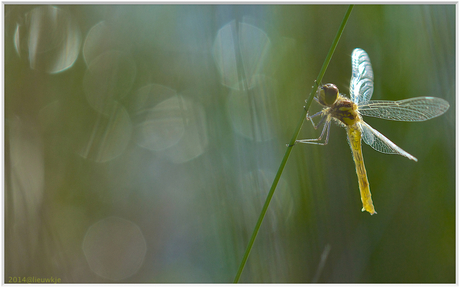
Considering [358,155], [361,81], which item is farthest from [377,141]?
[361,81]

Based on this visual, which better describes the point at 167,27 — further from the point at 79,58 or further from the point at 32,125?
the point at 32,125

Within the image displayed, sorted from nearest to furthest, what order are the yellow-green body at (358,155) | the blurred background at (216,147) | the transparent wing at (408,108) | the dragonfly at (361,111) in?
the transparent wing at (408,108), the dragonfly at (361,111), the yellow-green body at (358,155), the blurred background at (216,147)

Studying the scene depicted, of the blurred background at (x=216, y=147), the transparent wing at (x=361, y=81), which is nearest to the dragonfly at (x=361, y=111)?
the transparent wing at (x=361, y=81)

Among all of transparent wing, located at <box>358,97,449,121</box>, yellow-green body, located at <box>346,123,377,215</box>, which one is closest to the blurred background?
yellow-green body, located at <box>346,123,377,215</box>

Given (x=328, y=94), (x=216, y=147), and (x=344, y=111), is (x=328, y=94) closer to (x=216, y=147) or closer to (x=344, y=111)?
(x=344, y=111)

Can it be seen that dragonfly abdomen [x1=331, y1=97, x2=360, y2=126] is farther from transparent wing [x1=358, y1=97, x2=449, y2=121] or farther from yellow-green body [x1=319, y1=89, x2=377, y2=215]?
transparent wing [x1=358, y1=97, x2=449, y2=121]

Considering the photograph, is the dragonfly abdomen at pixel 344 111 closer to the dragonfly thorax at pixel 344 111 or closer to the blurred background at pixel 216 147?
the dragonfly thorax at pixel 344 111

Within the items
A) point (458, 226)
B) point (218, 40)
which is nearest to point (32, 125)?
point (218, 40)

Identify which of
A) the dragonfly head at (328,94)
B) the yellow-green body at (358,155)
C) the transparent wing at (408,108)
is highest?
the dragonfly head at (328,94)
